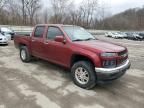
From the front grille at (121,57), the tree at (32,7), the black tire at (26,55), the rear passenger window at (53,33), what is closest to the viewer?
the front grille at (121,57)

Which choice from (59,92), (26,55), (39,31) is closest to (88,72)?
(59,92)

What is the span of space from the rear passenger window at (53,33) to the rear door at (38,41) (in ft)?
1.19

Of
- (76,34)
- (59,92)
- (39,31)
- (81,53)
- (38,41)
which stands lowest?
(59,92)

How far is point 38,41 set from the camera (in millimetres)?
6348

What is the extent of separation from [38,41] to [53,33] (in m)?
0.84

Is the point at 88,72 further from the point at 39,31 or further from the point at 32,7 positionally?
the point at 32,7

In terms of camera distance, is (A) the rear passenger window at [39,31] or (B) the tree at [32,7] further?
(B) the tree at [32,7]

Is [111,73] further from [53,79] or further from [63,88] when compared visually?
[53,79]

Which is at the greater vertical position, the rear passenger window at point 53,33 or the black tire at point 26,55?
the rear passenger window at point 53,33

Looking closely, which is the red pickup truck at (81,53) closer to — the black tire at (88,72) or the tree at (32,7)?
the black tire at (88,72)

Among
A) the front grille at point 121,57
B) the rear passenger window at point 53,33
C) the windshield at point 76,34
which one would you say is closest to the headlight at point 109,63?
the front grille at point 121,57

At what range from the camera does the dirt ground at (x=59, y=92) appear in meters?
3.89

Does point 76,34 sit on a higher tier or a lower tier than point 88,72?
higher

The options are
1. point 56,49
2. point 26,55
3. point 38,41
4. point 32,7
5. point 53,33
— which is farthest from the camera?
point 32,7
